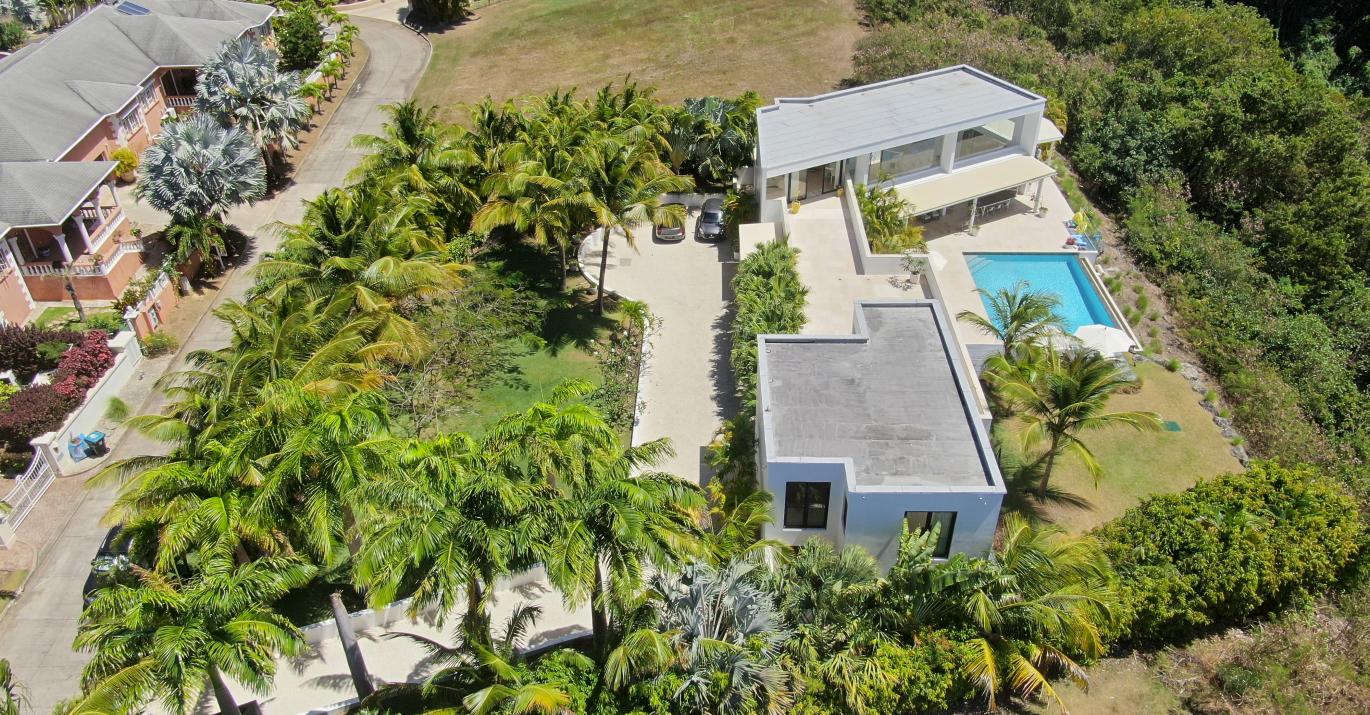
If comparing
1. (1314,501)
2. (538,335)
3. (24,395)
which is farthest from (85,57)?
(1314,501)

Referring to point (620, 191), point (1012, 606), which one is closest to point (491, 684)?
point (1012, 606)

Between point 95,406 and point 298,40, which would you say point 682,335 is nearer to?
point 95,406

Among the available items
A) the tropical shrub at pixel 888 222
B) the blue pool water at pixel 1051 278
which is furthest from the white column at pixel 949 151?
the blue pool water at pixel 1051 278

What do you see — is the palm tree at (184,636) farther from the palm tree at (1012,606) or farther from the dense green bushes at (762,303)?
the dense green bushes at (762,303)

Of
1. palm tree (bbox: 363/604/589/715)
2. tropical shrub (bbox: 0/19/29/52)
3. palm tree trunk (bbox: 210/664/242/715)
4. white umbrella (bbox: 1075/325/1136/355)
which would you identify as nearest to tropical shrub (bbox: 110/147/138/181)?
tropical shrub (bbox: 0/19/29/52)

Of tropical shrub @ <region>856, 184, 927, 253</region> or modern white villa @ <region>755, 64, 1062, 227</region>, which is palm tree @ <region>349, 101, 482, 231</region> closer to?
modern white villa @ <region>755, 64, 1062, 227</region>

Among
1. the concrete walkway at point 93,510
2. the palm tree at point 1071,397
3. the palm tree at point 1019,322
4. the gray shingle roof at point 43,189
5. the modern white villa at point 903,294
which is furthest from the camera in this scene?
the gray shingle roof at point 43,189
